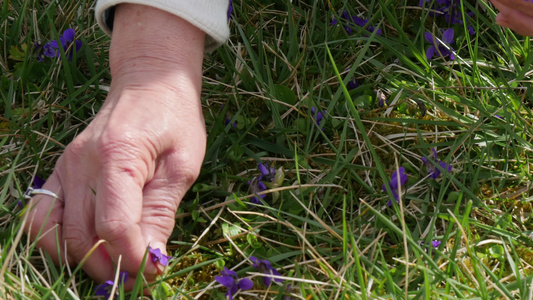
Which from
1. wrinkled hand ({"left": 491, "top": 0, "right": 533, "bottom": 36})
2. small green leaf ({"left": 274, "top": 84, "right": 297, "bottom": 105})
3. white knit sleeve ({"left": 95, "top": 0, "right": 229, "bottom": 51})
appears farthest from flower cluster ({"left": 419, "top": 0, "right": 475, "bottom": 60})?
white knit sleeve ({"left": 95, "top": 0, "right": 229, "bottom": 51})

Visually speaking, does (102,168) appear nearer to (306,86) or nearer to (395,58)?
(306,86)

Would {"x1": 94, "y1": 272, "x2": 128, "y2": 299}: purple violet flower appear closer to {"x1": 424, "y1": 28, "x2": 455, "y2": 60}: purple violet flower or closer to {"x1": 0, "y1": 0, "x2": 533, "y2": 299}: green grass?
{"x1": 0, "y1": 0, "x2": 533, "y2": 299}: green grass

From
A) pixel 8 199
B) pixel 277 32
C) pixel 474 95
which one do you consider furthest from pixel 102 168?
pixel 474 95

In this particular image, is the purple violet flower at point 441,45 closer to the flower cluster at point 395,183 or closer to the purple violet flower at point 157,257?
the flower cluster at point 395,183

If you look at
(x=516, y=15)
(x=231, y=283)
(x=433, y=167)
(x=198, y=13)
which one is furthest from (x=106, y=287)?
(x=516, y=15)

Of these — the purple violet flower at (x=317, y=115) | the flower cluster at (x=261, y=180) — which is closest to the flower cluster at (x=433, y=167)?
the purple violet flower at (x=317, y=115)

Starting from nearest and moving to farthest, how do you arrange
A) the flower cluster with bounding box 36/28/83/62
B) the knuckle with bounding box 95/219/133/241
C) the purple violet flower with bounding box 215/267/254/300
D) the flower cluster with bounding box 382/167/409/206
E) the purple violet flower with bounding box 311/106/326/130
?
the knuckle with bounding box 95/219/133/241 → the purple violet flower with bounding box 215/267/254/300 → the flower cluster with bounding box 382/167/409/206 → the purple violet flower with bounding box 311/106/326/130 → the flower cluster with bounding box 36/28/83/62

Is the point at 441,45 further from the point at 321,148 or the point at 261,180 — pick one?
the point at 261,180

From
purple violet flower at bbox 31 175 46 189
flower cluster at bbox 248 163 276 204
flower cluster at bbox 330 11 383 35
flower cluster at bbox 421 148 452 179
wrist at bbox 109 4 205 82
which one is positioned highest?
wrist at bbox 109 4 205 82
